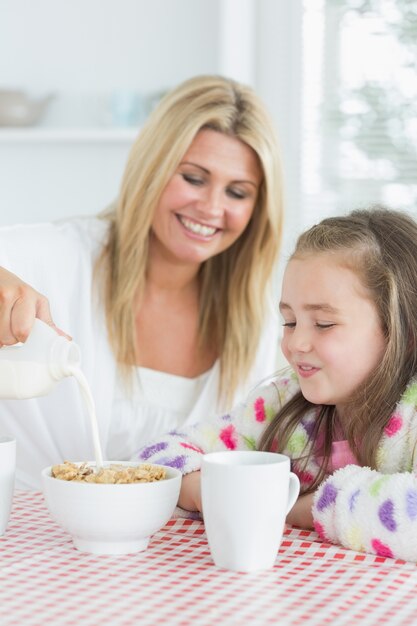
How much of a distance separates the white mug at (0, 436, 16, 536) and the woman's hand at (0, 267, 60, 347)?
0.49 feet

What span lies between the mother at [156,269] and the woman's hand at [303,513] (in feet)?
2.73

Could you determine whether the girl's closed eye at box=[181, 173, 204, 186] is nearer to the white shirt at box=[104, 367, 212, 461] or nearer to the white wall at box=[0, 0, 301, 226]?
the white shirt at box=[104, 367, 212, 461]

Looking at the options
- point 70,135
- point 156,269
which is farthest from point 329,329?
point 70,135

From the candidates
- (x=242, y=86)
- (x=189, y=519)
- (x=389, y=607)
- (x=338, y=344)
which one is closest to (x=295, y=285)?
(x=338, y=344)

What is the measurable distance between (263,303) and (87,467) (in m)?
1.14

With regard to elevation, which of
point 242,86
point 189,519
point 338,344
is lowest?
point 189,519

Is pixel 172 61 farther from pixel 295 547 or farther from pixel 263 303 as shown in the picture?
pixel 295 547

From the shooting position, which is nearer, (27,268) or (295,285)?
(295,285)

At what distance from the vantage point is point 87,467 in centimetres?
125

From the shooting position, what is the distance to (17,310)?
52.9 inches

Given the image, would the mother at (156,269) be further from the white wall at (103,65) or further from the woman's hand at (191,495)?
the white wall at (103,65)

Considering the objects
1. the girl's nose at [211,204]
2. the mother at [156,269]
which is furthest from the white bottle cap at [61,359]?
the girl's nose at [211,204]

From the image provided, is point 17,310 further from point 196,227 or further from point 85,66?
point 85,66

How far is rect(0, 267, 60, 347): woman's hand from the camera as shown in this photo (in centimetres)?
132
